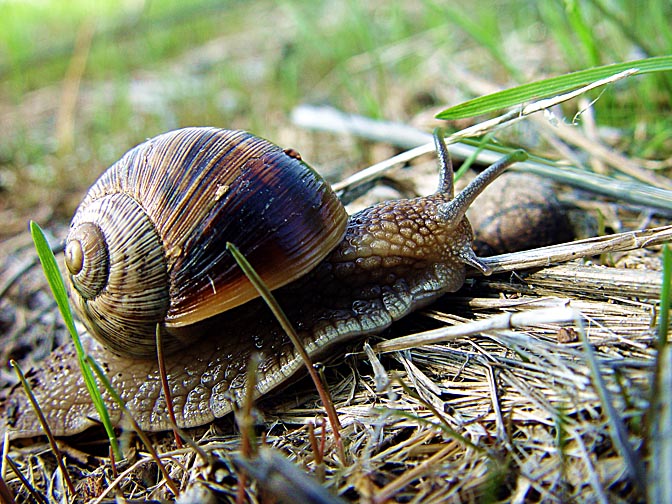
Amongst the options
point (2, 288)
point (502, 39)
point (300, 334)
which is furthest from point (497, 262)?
point (502, 39)

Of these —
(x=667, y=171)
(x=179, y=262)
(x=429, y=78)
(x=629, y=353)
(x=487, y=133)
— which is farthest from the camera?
(x=429, y=78)

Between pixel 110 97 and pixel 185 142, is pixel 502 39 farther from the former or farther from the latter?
pixel 110 97

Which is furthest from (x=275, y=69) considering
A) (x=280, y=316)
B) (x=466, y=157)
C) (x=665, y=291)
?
(x=665, y=291)

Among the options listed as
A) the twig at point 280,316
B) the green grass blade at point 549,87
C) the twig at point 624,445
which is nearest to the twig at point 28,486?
the twig at point 280,316

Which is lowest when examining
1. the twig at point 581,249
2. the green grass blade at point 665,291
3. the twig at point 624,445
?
the twig at point 624,445

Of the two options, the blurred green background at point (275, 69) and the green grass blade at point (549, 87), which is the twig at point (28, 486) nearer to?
the green grass blade at point (549, 87)

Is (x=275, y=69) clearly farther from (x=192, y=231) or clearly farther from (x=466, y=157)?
(x=192, y=231)

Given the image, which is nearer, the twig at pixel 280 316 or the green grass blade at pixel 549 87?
the twig at pixel 280 316
